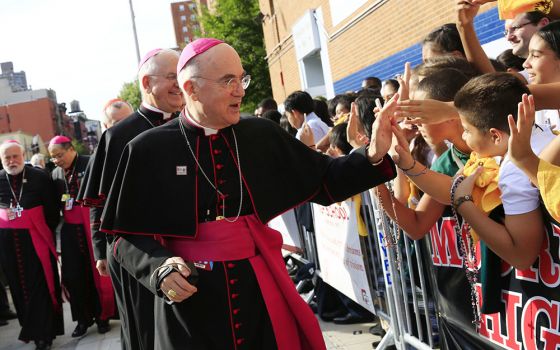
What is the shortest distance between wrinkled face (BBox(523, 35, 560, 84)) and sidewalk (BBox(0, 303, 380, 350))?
2.60 m

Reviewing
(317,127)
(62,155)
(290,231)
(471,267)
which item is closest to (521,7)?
(471,267)

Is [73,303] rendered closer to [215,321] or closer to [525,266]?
[215,321]

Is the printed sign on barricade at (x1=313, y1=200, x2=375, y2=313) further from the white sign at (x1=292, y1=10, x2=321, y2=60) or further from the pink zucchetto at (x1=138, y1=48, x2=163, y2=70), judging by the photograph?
the white sign at (x1=292, y1=10, x2=321, y2=60)

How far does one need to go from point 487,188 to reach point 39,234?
18.1ft

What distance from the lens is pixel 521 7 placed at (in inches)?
136

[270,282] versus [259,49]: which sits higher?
[259,49]

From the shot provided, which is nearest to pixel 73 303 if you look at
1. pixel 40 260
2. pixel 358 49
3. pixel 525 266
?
pixel 40 260

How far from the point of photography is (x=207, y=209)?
281 centimetres

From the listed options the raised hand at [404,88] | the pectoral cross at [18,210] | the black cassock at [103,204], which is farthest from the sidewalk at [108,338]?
the raised hand at [404,88]

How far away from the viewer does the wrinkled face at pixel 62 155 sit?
6.86m

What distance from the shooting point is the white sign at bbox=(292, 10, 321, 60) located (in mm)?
16859

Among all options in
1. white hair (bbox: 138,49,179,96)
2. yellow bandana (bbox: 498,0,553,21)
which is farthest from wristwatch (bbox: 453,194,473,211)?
white hair (bbox: 138,49,179,96)

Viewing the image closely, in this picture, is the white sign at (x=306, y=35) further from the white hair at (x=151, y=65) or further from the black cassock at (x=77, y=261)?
the white hair at (x=151, y=65)

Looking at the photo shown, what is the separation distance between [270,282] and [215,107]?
84cm
